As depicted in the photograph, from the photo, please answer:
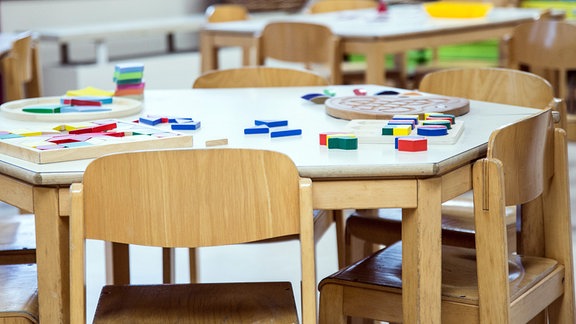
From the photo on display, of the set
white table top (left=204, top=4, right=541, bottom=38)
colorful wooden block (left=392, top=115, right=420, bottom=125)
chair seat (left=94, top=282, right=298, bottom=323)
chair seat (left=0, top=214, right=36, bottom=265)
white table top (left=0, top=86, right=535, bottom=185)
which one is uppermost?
white table top (left=204, top=4, right=541, bottom=38)

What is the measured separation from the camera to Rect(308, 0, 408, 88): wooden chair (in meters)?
5.43

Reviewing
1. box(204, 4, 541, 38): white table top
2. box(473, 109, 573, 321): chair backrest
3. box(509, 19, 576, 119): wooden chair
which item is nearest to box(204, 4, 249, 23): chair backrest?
box(204, 4, 541, 38): white table top

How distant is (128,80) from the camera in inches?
100.0

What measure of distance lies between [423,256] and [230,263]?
1.67m

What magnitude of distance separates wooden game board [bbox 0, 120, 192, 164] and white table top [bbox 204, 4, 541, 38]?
2.31m

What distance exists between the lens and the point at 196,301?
187 centimetres

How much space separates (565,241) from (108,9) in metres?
5.37

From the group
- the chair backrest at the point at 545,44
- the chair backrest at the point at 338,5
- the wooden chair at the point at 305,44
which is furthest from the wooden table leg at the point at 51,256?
the chair backrest at the point at 338,5

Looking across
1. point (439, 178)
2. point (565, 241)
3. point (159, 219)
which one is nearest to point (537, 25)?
point (565, 241)

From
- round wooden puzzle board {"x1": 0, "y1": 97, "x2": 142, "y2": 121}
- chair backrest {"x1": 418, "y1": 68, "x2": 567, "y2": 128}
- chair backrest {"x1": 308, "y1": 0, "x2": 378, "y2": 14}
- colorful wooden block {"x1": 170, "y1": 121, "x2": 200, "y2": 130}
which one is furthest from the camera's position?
chair backrest {"x1": 308, "y1": 0, "x2": 378, "y2": 14}

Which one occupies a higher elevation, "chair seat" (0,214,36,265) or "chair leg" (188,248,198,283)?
"chair seat" (0,214,36,265)

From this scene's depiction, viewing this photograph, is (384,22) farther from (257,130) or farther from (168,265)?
(257,130)

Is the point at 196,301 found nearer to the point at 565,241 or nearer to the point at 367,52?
the point at 565,241

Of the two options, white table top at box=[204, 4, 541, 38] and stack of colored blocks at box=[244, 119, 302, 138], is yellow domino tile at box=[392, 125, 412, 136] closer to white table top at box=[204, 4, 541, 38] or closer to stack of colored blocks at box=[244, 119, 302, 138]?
stack of colored blocks at box=[244, 119, 302, 138]
